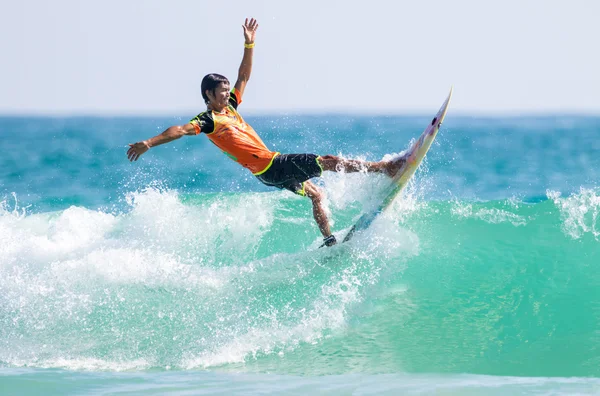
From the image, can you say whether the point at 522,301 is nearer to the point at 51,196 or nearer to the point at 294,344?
the point at 294,344

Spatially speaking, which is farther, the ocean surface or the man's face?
the man's face

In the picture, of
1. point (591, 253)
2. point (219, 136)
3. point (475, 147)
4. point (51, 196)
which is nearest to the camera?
point (219, 136)

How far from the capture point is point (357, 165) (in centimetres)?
720

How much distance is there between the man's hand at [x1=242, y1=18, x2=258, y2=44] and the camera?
773cm

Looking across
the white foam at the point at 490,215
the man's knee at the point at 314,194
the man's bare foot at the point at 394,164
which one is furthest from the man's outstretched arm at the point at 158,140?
the white foam at the point at 490,215

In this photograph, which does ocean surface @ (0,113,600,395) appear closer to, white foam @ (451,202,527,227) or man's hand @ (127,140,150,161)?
white foam @ (451,202,527,227)

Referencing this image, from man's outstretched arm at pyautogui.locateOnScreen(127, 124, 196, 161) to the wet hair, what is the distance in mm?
556

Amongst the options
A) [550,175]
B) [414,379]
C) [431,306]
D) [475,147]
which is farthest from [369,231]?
[475,147]

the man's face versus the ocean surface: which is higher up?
the man's face

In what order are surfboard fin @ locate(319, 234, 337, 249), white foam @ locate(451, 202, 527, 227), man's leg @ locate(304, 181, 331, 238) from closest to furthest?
man's leg @ locate(304, 181, 331, 238)
surfboard fin @ locate(319, 234, 337, 249)
white foam @ locate(451, 202, 527, 227)

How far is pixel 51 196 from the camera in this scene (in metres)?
18.3

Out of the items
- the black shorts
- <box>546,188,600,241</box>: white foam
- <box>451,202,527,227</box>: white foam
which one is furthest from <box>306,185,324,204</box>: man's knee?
<box>546,188,600,241</box>: white foam

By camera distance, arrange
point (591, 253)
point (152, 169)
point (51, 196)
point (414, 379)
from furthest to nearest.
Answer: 1. point (152, 169)
2. point (51, 196)
3. point (591, 253)
4. point (414, 379)

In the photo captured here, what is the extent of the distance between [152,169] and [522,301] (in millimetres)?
19773
